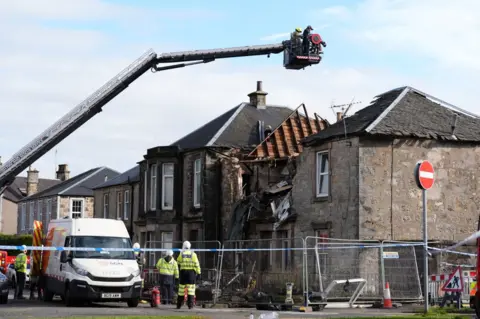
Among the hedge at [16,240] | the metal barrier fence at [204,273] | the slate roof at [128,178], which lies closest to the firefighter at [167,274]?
the metal barrier fence at [204,273]

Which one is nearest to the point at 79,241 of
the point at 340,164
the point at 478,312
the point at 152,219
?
the point at 340,164

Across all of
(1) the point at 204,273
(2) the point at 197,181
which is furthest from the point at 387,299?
(2) the point at 197,181

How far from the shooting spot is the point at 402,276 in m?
24.4

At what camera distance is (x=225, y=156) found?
37.2 meters

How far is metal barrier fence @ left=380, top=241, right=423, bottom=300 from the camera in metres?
24.1

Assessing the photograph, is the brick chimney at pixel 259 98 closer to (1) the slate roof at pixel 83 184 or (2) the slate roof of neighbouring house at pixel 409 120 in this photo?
(2) the slate roof of neighbouring house at pixel 409 120

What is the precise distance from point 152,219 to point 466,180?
16.7 m

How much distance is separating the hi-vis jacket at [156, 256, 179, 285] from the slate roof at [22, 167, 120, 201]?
3676 cm

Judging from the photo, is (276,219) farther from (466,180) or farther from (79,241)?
(79,241)

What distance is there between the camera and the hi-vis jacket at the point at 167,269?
24.0 meters

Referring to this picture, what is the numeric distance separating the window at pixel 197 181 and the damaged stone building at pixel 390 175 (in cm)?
821

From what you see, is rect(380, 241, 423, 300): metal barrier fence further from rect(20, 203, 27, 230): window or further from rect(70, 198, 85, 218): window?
rect(20, 203, 27, 230): window

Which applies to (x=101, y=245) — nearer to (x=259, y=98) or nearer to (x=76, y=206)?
(x=259, y=98)

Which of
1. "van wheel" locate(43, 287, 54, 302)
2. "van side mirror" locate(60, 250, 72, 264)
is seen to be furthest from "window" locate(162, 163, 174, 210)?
"van side mirror" locate(60, 250, 72, 264)
